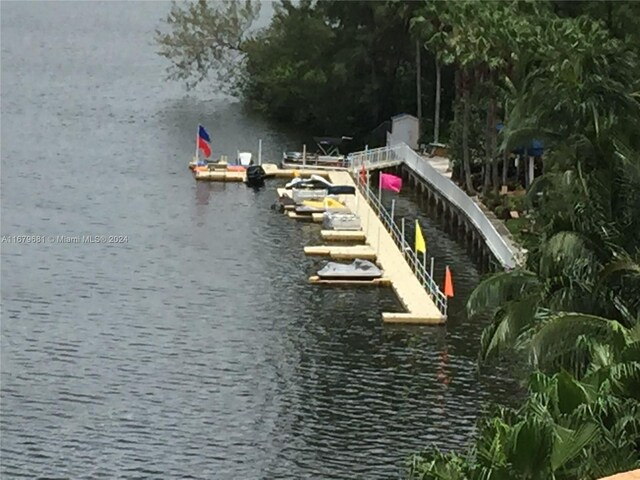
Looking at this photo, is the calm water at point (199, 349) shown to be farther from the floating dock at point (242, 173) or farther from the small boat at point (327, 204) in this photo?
the small boat at point (327, 204)

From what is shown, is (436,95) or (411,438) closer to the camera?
(411,438)

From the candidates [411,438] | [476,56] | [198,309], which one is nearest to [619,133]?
[411,438]

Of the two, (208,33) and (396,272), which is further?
(208,33)

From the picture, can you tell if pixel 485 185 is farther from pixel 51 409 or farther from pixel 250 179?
pixel 51 409

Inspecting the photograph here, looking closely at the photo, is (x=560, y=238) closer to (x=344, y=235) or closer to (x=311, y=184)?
(x=344, y=235)

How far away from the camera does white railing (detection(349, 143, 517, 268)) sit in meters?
50.4

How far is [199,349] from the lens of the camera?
Answer: 133ft

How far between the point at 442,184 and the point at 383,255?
1430cm

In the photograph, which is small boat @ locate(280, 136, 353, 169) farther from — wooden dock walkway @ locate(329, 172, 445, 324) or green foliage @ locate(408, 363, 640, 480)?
green foliage @ locate(408, 363, 640, 480)

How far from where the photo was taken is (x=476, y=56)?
59438 mm

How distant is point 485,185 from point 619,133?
38627 millimetres

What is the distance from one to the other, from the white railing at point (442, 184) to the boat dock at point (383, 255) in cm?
324

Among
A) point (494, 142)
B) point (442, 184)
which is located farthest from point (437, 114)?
point (494, 142)

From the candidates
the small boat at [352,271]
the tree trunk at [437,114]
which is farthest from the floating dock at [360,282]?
the tree trunk at [437,114]
